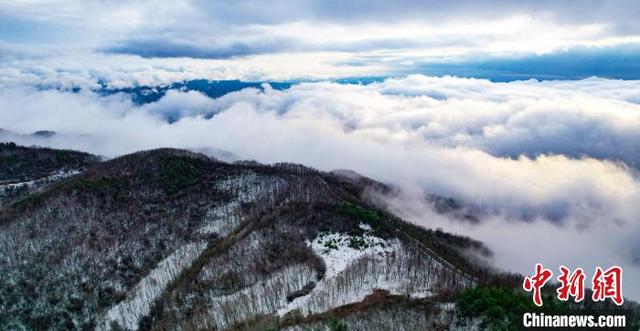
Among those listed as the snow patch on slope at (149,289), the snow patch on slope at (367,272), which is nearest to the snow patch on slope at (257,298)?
the snow patch on slope at (367,272)

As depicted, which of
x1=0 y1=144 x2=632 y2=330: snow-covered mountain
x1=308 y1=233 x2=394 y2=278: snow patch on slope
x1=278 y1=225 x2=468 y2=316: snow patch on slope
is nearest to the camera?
x1=0 y1=144 x2=632 y2=330: snow-covered mountain

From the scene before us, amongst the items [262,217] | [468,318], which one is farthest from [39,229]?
[468,318]

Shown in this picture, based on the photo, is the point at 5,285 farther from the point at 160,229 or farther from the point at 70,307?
the point at 160,229

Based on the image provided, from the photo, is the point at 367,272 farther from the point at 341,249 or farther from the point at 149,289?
the point at 149,289

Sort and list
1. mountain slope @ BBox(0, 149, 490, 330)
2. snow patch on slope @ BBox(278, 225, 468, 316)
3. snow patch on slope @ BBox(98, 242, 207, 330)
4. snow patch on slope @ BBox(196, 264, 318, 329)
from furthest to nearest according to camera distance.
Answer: snow patch on slope @ BBox(98, 242, 207, 330), mountain slope @ BBox(0, 149, 490, 330), snow patch on slope @ BBox(196, 264, 318, 329), snow patch on slope @ BBox(278, 225, 468, 316)

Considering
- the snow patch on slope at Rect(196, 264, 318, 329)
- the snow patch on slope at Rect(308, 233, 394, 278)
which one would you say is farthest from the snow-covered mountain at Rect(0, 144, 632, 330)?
the snow patch on slope at Rect(308, 233, 394, 278)

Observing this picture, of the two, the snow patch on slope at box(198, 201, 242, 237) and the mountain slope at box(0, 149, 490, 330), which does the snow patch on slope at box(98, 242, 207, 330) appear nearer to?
the mountain slope at box(0, 149, 490, 330)
